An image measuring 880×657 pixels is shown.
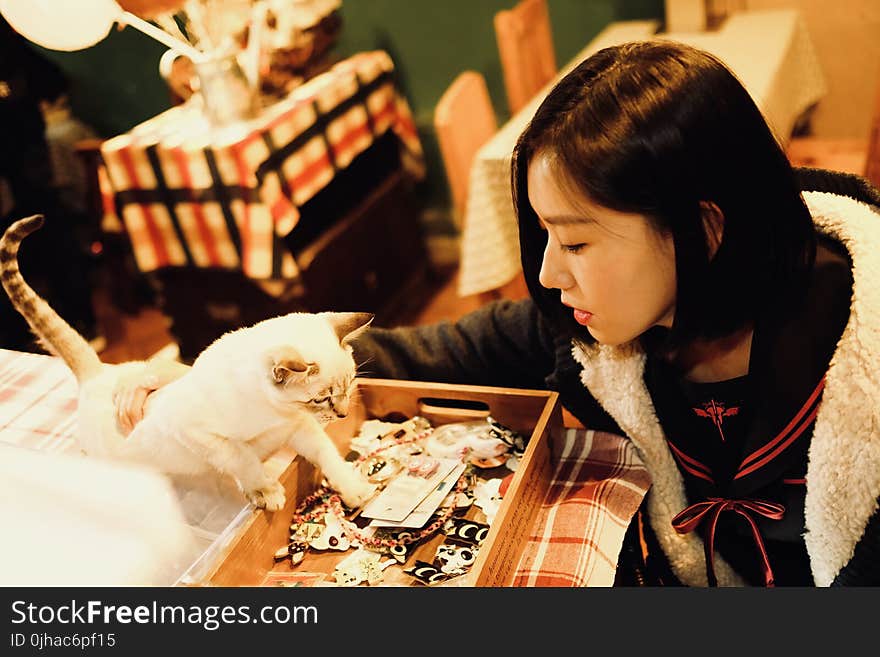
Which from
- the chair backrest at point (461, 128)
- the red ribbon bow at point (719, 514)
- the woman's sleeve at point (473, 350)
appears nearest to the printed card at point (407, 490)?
the woman's sleeve at point (473, 350)

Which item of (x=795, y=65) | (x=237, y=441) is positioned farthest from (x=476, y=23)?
(x=237, y=441)

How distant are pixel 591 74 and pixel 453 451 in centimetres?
49

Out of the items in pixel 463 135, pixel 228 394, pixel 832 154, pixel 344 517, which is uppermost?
pixel 228 394

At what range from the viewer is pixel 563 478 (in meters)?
1.03

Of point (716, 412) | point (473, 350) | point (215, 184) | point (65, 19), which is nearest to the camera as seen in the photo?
point (65, 19)

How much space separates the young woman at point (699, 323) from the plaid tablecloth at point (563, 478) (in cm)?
5

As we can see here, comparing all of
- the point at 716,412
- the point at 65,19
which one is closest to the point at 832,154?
the point at 716,412

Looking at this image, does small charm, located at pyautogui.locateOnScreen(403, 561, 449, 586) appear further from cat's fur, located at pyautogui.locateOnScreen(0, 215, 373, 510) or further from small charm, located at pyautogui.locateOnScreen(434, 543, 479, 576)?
cat's fur, located at pyautogui.locateOnScreen(0, 215, 373, 510)

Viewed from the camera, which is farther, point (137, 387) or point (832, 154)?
point (832, 154)

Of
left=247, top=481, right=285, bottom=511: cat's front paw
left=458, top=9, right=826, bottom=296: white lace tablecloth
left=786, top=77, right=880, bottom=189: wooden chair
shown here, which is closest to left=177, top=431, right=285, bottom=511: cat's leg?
left=247, top=481, right=285, bottom=511: cat's front paw

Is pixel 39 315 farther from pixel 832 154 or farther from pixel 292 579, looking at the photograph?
pixel 832 154

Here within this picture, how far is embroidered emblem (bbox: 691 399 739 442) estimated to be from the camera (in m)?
1.01

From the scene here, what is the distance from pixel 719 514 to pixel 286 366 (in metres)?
0.59

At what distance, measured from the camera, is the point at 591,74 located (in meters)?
0.82
